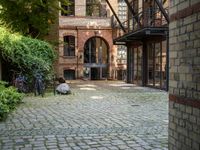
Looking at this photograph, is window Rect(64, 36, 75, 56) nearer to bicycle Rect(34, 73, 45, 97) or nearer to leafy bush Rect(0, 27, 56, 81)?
leafy bush Rect(0, 27, 56, 81)

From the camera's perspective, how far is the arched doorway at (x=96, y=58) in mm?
42188

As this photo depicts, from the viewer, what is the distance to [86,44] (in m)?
42.9

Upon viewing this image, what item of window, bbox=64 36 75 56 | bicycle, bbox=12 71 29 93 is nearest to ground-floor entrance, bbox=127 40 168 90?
bicycle, bbox=12 71 29 93

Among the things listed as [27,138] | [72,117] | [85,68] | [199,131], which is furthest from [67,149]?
[85,68]

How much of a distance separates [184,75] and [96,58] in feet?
121

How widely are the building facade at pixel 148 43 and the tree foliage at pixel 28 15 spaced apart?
4.65m

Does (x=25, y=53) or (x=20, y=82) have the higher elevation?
(x=25, y=53)

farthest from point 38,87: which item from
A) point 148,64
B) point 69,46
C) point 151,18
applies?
point 69,46

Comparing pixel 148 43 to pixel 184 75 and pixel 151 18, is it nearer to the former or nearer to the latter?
pixel 151 18

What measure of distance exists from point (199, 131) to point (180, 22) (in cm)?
157

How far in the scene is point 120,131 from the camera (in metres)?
9.78

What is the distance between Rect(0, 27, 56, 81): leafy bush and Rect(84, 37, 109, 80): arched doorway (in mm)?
20061

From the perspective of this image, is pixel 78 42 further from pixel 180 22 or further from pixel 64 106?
pixel 180 22

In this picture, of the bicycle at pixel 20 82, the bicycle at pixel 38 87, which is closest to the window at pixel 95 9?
the bicycle at pixel 20 82
